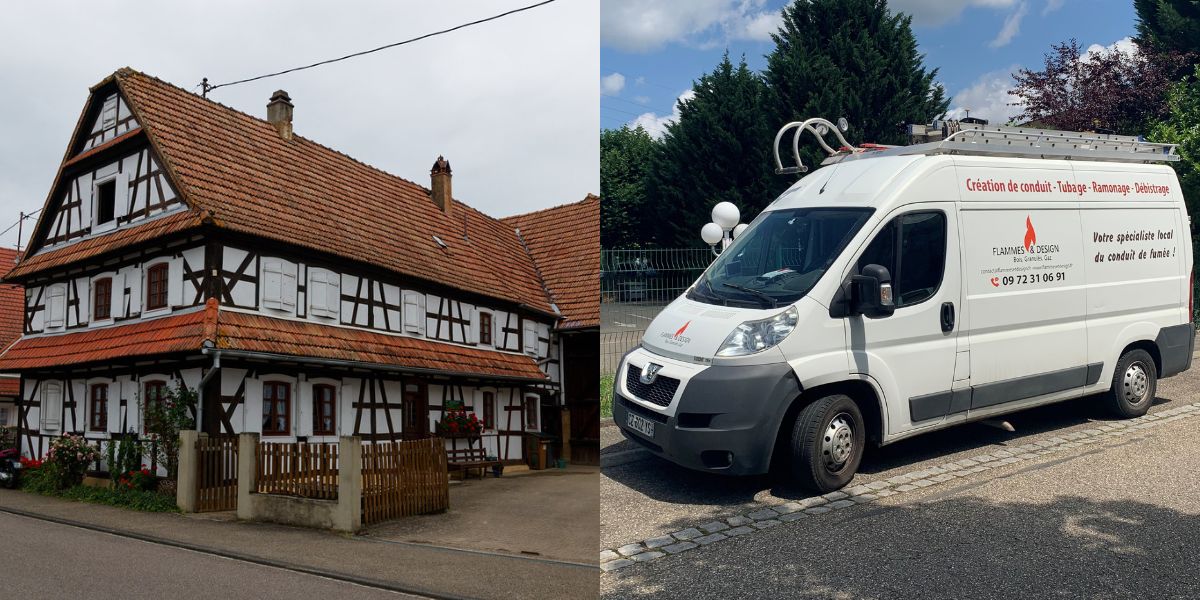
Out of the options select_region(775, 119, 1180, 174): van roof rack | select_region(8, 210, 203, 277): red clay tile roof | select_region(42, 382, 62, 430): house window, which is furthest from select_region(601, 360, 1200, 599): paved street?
select_region(42, 382, 62, 430): house window

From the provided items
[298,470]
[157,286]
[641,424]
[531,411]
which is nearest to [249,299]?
[157,286]

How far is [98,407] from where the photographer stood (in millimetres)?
15398

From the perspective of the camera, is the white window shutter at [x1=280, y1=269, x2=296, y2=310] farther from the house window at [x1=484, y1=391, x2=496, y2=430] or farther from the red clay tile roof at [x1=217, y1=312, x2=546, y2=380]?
the house window at [x1=484, y1=391, x2=496, y2=430]

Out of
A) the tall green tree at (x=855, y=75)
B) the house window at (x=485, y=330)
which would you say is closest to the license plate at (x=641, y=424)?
the house window at (x=485, y=330)

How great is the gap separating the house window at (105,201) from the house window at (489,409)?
26.0 feet

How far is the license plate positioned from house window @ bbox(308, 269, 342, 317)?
10792mm

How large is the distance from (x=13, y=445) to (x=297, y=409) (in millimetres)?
7565

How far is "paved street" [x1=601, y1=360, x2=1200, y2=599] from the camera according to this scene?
3.95m

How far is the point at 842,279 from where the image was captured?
5.59 m

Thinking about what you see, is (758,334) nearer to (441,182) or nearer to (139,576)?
(139,576)

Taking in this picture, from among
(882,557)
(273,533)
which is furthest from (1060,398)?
(273,533)

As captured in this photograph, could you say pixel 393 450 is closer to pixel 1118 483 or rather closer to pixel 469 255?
pixel 1118 483

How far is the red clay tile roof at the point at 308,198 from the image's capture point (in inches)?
605

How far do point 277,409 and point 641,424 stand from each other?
10.1 meters
